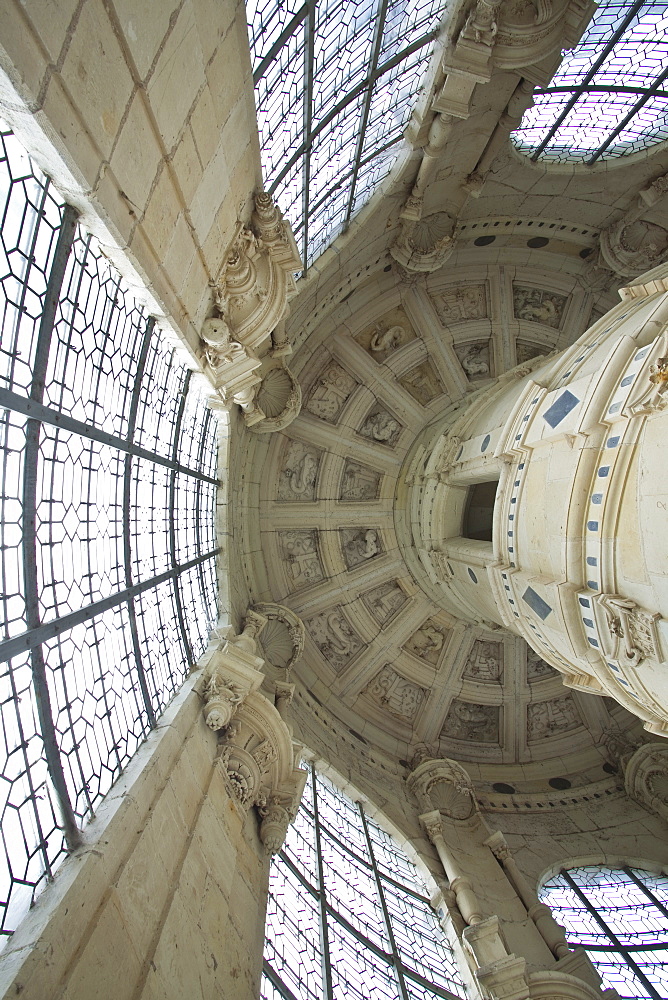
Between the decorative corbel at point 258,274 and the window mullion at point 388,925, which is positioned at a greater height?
the decorative corbel at point 258,274

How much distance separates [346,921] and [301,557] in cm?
1017

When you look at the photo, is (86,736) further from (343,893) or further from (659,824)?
(659,824)

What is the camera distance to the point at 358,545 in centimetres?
1823

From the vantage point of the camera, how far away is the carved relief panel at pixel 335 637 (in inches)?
699

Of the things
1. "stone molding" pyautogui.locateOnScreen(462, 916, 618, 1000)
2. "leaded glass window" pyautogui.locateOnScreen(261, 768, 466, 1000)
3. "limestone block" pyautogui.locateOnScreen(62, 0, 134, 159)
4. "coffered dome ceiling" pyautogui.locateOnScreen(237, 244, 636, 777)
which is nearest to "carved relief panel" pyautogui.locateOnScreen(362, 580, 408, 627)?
"coffered dome ceiling" pyautogui.locateOnScreen(237, 244, 636, 777)

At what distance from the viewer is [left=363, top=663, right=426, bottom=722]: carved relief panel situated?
17844 mm

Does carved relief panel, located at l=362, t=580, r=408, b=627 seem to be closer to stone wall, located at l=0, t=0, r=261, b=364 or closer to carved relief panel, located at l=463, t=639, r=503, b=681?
carved relief panel, located at l=463, t=639, r=503, b=681

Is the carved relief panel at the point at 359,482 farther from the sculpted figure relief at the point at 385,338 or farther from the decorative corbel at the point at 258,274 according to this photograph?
the decorative corbel at the point at 258,274

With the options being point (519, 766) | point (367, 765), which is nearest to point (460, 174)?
point (367, 765)

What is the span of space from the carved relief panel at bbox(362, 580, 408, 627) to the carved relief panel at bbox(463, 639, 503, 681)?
2746 millimetres

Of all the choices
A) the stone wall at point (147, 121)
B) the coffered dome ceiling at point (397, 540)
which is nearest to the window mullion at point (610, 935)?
the coffered dome ceiling at point (397, 540)

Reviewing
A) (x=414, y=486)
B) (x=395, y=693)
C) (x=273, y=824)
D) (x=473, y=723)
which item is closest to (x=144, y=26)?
(x=273, y=824)

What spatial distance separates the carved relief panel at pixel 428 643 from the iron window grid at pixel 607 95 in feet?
45.0

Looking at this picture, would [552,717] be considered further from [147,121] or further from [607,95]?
[147,121]
